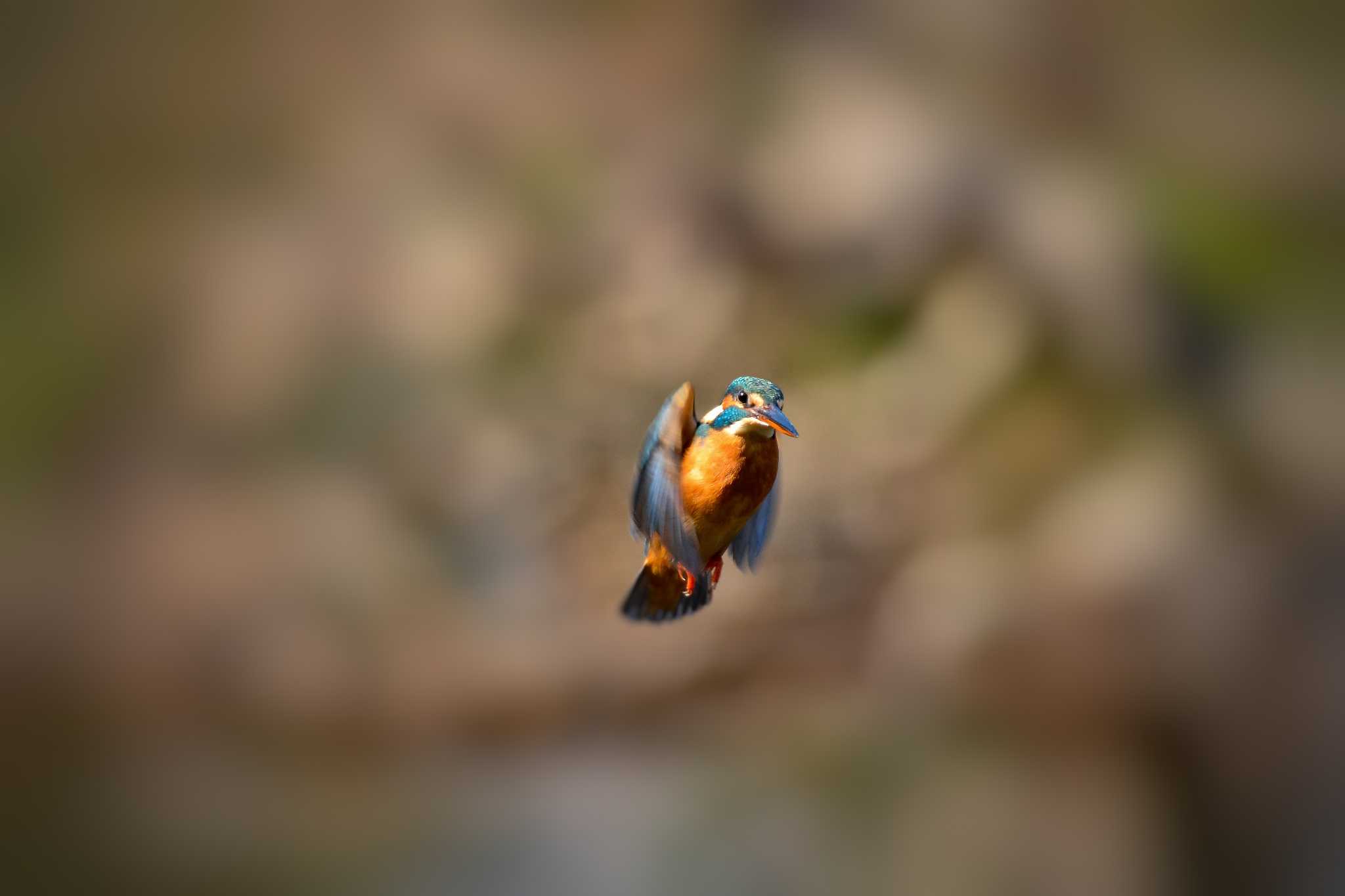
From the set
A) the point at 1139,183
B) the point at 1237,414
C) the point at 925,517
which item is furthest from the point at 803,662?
the point at 1139,183

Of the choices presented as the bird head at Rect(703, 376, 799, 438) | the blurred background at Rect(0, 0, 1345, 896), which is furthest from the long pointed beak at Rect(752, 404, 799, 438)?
the blurred background at Rect(0, 0, 1345, 896)

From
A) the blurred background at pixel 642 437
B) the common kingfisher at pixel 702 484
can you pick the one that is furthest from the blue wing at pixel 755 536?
the blurred background at pixel 642 437

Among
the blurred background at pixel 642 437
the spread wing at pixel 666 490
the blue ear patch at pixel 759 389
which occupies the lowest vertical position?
the spread wing at pixel 666 490

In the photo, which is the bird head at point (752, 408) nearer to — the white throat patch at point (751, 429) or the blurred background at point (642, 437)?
the white throat patch at point (751, 429)

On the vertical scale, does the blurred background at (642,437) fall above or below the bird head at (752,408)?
Result: above

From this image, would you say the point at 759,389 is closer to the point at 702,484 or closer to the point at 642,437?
the point at 702,484

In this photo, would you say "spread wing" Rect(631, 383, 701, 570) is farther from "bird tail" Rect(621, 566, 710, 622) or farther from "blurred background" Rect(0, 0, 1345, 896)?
"blurred background" Rect(0, 0, 1345, 896)
